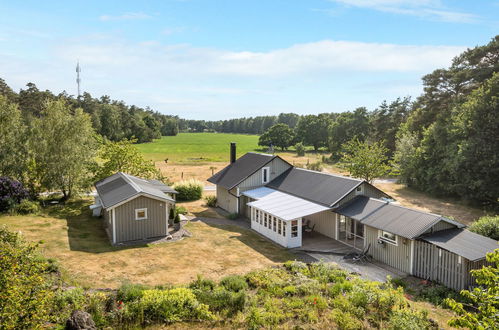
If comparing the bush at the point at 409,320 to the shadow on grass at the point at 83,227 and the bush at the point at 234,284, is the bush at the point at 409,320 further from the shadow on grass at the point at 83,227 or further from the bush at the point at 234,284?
the shadow on grass at the point at 83,227

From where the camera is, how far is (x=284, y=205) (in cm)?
2208

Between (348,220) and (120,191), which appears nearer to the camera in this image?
(348,220)

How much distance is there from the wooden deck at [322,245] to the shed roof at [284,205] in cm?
195

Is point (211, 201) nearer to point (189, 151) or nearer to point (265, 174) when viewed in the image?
point (265, 174)

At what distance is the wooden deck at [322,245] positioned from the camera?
Answer: 19.5m

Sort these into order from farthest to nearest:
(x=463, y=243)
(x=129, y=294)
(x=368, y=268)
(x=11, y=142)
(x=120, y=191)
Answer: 1. (x=11, y=142)
2. (x=120, y=191)
3. (x=368, y=268)
4. (x=463, y=243)
5. (x=129, y=294)

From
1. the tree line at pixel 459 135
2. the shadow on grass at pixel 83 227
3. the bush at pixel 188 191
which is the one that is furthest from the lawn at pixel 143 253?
the tree line at pixel 459 135

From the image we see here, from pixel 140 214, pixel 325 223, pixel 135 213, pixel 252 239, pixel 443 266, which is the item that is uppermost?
pixel 135 213

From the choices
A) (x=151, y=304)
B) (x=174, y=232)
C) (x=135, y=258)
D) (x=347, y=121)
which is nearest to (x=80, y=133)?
(x=174, y=232)

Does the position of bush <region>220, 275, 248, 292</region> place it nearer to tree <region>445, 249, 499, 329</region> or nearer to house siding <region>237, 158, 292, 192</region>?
tree <region>445, 249, 499, 329</region>

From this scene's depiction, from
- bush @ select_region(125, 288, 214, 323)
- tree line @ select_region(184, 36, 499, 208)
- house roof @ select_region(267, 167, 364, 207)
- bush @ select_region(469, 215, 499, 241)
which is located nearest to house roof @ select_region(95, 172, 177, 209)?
house roof @ select_region(267, 167, 364, 207)

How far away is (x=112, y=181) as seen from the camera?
25.2m

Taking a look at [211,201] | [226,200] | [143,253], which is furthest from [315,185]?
[143,253]

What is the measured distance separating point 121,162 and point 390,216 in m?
22.0
